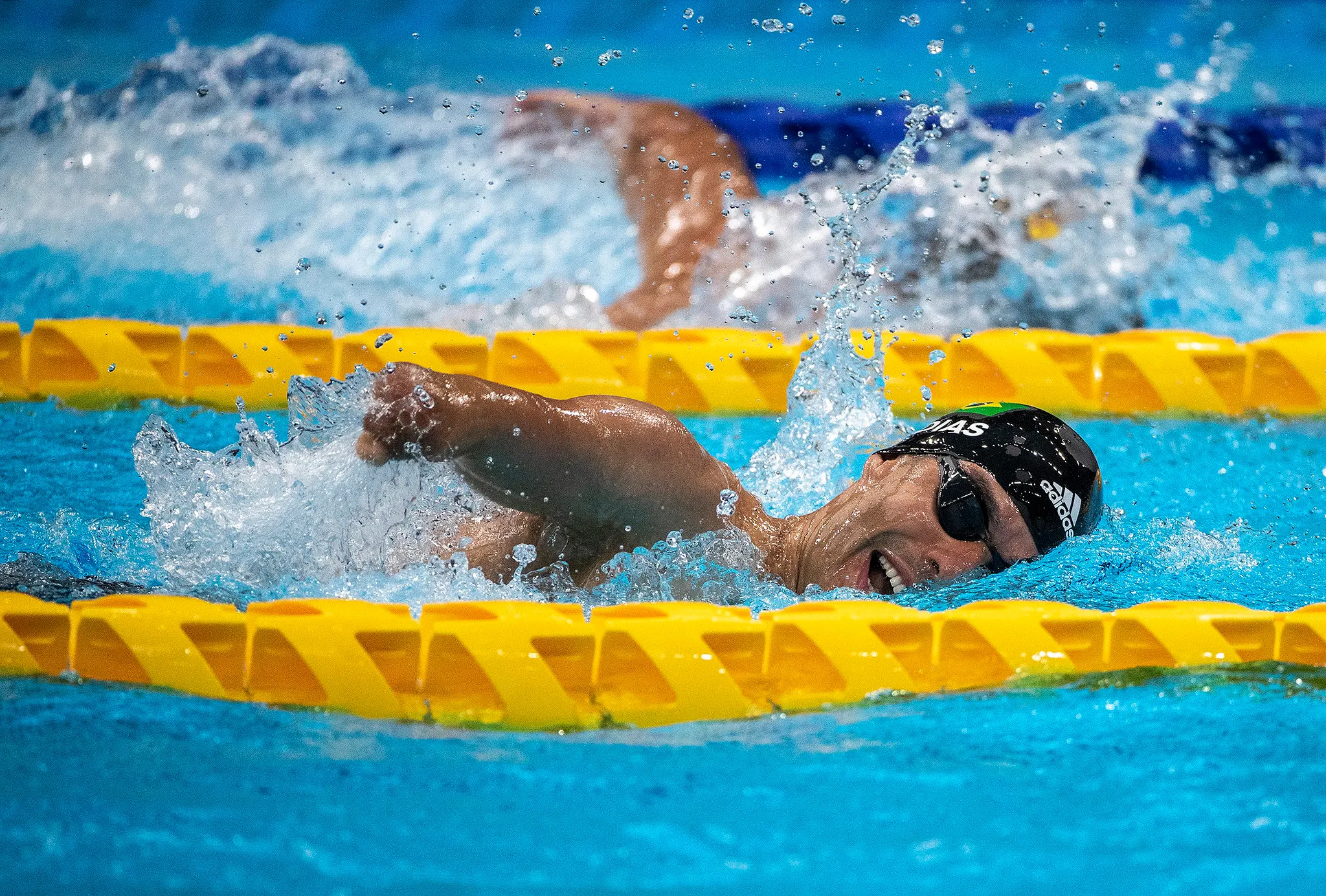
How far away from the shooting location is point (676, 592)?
2.45m

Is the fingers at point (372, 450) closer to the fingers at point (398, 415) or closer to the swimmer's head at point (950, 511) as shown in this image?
the fingers at point (398, 415)

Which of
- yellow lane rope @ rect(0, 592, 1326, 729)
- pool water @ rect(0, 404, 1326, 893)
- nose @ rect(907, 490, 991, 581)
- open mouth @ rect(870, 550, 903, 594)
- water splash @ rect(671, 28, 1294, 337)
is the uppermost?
water splash @ rect(671, 28, 1294, 337)

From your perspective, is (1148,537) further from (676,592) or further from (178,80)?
(178,80)

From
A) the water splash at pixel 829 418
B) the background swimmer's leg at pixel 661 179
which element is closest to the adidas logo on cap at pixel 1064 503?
the water splash at pixel 829 418

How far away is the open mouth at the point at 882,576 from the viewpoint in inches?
98.8

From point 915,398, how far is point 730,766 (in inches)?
79.2

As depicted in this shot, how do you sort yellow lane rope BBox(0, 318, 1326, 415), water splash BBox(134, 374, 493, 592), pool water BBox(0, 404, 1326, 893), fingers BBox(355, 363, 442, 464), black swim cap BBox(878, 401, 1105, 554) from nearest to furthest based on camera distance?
pool water BBox(0, 404, 1326, 893) → fingers BBox(355, 363, 442, 464) → water splash BBox(134, 374, 493, 592) → black swim cap BBox(878, 401, 1105, 554) → yellow lane rope BBox(0, 318, 1326, 415)

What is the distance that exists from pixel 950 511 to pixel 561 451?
0.77m

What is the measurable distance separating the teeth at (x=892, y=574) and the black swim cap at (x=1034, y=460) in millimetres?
211

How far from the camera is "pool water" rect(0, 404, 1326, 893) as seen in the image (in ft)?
5.79

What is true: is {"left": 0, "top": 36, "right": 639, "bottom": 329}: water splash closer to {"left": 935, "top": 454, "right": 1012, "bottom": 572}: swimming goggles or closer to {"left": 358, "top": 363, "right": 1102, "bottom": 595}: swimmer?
{"left": 358, "top": 363, "right": 1102, "bottom": 595}: swimmer

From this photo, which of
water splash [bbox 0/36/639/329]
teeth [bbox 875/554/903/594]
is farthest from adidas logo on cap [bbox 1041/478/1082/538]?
water splash [bbox 0/36/639/329]

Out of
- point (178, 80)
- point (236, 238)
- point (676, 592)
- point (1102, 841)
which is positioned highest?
point (178, 80)

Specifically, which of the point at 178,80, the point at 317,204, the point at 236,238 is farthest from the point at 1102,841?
the point at 178,80
